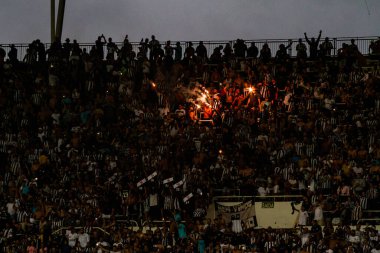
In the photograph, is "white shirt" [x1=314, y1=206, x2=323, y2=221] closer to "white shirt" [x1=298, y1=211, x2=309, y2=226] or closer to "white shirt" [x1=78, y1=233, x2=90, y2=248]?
"white shirt" [x1=298, y1=211, x2=309, y2=226]

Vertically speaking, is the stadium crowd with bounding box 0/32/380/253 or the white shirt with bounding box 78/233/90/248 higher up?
the stadium crowd with bounding box 0/32/380/253

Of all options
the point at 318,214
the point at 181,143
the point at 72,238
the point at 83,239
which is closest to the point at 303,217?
the point at 318,214

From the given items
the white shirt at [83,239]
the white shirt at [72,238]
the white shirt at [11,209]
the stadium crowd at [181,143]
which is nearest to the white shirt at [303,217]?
the stadium crowd at [181,143]

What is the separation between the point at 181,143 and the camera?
36.3 m

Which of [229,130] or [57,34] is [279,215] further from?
[57,34]

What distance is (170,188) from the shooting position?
112 ft

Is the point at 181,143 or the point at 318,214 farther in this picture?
the point at 181,143

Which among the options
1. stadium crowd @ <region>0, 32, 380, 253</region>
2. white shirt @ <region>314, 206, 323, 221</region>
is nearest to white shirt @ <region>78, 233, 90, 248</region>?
stadium crowd @ <region>0, 32, 380, 253</region>

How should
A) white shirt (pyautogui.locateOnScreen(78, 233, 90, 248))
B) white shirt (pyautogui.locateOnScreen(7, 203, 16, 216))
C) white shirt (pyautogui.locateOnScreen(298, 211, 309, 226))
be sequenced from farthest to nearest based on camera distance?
white shirt (pyautogui.locateOnScreen(7, 203, 16, 216)), white shirt (pyautogui.locateOnScreen(298, 211, 309, 226)), white shirt (pyautogui.locateOnScreen(78, 233, 90, 248))

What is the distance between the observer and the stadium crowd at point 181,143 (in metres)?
32.2

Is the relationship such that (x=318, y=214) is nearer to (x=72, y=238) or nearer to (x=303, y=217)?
(x=303, y=217)

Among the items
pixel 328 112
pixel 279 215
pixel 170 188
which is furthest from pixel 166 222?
pixel 328 112

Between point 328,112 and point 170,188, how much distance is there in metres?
6.74

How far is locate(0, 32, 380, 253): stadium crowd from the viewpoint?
105ft
